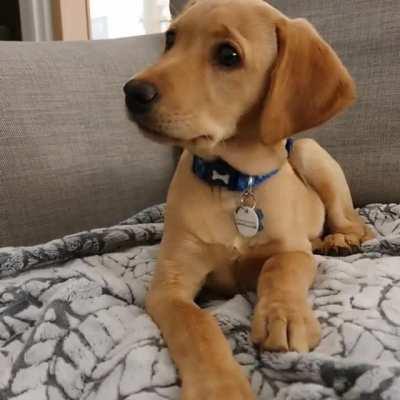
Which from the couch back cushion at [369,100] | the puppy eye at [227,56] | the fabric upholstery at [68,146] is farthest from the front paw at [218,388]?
the couch back cushion at [369,100]

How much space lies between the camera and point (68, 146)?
148 cm

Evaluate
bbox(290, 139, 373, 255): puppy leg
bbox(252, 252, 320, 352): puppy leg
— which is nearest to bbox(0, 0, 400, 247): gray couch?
bbox(290, 139, 373, 255): puppy leg

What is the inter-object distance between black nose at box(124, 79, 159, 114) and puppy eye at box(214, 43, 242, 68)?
0.51 feet

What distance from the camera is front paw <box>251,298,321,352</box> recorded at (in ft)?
2.70

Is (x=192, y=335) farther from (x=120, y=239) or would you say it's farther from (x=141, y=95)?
(x=120, y=239)

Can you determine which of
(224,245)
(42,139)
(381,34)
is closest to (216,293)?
(224,245)

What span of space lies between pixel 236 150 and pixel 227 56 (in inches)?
6.7

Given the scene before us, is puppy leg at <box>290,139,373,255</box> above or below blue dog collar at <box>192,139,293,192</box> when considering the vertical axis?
below

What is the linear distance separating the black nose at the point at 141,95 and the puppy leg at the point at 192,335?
30cm

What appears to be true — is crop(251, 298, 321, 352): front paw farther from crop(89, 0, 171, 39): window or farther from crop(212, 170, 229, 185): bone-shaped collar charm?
crop(89, 0, 171, 39): window

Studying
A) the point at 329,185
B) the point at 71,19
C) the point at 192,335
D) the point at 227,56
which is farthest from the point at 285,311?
the point at 71,19

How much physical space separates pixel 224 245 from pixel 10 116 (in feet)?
2.01

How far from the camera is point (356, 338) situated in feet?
2.77

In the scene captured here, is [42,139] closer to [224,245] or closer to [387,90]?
[224,245]
